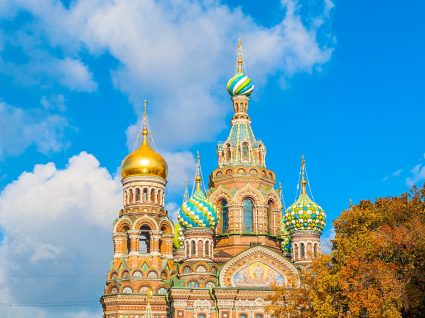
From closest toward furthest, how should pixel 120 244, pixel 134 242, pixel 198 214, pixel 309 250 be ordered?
1. pixel 198 214
2. pixel 134 242
3. pixel 120 244
4. pixel 309 250

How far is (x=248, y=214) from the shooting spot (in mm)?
45344

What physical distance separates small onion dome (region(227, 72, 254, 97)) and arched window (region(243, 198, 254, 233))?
7345mm

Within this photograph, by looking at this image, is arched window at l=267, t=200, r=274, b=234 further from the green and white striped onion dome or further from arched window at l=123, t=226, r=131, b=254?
arched window at l=123, t=226, r=131, b=254

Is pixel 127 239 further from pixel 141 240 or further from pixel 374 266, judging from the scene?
pixel 374 266

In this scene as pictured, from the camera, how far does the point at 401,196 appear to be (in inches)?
1228

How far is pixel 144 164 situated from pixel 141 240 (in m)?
4.33

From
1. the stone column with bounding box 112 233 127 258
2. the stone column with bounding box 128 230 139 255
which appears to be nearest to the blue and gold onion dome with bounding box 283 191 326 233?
the stone column with bounding box 128 230 139 255

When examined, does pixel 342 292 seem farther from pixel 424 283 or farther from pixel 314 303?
pixel 424 283

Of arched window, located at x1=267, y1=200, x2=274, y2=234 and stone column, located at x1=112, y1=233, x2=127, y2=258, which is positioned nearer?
stone column, located at x1=112, y1=233, x2=127, y2=258

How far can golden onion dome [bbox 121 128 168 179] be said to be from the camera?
144ft

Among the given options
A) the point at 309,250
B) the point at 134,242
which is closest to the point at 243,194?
the point at 309,250

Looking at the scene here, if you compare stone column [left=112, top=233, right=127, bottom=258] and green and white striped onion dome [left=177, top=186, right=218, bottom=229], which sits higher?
green and white striped onion dome [left=177, top=186, right=218, bottom=229]

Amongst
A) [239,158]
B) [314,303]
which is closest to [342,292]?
[314,303]

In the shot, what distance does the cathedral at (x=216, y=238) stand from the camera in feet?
132
